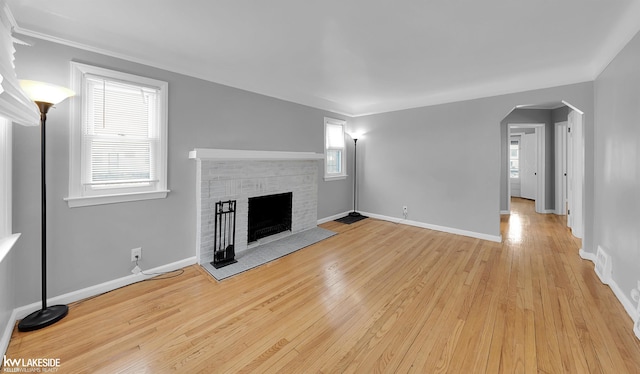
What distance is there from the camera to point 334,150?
536 cm

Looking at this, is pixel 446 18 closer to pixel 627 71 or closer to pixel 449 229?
pixel 627 71

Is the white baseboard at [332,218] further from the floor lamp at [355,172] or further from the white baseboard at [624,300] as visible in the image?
the white baseboard at [624,300]

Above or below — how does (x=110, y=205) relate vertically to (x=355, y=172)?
below

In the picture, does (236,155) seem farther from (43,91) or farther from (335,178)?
(335,178)

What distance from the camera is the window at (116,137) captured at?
2.26 metres

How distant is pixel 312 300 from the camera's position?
229 centimetres

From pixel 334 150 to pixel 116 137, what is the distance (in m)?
3.78

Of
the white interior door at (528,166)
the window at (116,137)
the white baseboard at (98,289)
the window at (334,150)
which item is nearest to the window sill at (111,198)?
the window at (116,137)

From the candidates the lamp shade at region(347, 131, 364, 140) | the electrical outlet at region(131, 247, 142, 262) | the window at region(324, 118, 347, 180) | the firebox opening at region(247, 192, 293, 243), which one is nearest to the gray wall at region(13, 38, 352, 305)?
the electrical outlet at region(131, 247, 142, 262)

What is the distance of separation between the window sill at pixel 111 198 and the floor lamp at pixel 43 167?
29cm

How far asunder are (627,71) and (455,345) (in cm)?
287

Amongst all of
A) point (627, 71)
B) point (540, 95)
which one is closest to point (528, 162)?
point (540, 95)

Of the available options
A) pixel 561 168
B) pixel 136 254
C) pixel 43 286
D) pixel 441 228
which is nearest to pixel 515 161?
pixel 561 168

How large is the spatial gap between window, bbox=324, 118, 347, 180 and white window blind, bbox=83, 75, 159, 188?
3.08 m
